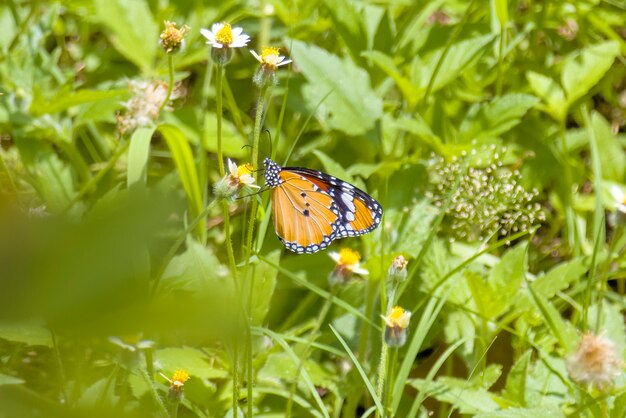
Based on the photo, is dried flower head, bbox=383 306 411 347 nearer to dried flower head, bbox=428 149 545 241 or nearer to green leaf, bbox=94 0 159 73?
dried flower head, bbox=428 149 545 241

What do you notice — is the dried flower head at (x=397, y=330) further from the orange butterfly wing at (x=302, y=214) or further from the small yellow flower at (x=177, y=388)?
the orange butterfly wing at (x=302, y=214)

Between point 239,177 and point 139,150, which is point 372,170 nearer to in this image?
point 139,150

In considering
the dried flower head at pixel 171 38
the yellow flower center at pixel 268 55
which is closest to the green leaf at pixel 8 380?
the yellow flower center at pixel 268 55

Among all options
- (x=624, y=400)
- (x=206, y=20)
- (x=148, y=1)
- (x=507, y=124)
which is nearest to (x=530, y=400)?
(x=624, y=400)

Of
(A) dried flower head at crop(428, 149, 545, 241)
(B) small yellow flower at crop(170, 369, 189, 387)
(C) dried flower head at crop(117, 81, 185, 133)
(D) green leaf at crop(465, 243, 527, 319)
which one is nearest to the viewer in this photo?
(B) small yellow flower at crop(170, 369, 189, 387)

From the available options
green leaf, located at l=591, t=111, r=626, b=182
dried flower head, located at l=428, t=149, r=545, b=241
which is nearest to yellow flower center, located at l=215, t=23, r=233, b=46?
dried flower head, located at l=428, t=149, r=545, b=241

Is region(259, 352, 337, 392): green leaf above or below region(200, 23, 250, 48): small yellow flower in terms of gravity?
below

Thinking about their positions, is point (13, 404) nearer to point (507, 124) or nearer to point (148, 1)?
point (507, 124)
